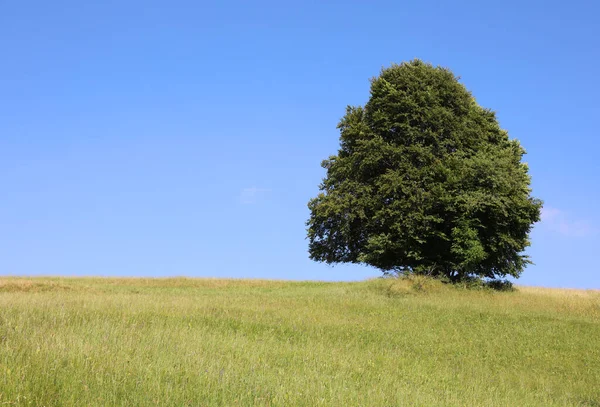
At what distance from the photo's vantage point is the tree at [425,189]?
33406 mm

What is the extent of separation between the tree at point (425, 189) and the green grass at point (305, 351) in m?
4.36

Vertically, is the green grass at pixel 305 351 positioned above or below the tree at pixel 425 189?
below

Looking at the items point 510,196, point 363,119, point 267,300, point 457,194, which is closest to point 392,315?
point 267,300

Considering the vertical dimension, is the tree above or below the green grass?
above

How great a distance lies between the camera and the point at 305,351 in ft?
46.0

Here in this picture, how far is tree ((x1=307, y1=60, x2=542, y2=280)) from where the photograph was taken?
33.4 m

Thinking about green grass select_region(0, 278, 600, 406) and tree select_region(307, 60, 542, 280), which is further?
tree select_region(307, 60, 542, 280)

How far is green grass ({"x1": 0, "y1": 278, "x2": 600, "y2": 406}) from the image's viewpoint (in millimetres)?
8359

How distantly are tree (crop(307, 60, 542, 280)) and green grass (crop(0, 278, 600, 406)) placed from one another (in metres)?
4.36

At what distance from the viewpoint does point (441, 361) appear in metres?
17.6

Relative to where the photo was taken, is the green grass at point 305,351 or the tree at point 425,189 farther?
the tree at point 425,189

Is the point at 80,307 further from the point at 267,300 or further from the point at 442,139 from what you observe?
the point at 442,139

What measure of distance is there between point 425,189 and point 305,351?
22.5 m

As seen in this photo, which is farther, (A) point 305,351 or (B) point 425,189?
(B) point 425,189
